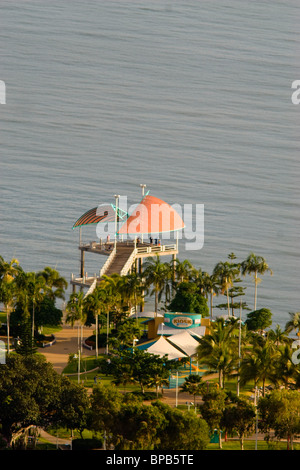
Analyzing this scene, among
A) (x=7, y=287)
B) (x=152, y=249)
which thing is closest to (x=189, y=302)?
(x=152, y=249)

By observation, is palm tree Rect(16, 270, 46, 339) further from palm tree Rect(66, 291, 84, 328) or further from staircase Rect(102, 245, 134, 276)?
staircase Rect(102, 245, 134, 276)

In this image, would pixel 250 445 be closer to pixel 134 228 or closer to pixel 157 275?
pixel 157 275

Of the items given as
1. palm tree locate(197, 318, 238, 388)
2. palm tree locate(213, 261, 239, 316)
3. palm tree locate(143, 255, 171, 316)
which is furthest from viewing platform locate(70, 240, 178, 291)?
palm tree locate(197, 318, 238, 388)

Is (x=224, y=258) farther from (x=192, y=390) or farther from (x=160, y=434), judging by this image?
(x=160, y=434)

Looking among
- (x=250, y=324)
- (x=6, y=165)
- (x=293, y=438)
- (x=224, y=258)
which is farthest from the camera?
(x=6, y=165)
